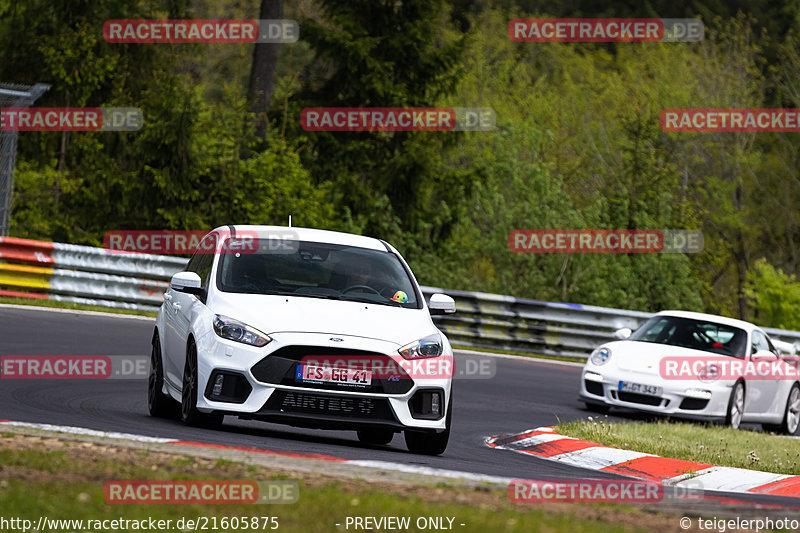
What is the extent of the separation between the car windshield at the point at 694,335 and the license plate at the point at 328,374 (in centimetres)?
820

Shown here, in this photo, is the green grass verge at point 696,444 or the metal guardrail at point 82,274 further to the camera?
the metal guardrail at point 82,274

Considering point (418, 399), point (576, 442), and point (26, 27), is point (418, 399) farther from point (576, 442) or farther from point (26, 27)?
point (26, 27)

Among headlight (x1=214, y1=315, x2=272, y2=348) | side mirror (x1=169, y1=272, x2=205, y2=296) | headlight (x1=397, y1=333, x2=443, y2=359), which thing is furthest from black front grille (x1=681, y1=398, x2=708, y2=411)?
headlight (x1=214, y1=315, x2=272, y2=348)

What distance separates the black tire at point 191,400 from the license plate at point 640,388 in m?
6.97

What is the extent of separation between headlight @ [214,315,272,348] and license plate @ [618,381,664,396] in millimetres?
7410

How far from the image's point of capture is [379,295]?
1053cm

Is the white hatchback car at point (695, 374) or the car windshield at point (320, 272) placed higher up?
the car windshield at point (320, 272)

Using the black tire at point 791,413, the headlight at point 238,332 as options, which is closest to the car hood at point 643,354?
the black tire at point 791,413

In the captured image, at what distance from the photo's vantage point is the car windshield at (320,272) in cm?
1037

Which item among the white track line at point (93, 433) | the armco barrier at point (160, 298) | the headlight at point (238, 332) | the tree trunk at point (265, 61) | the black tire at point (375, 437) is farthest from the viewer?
the tree trunk at point (265, 61)

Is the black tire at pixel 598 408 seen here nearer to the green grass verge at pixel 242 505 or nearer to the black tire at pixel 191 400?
the black tire at pixel 191 400

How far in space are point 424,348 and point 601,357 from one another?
695cm

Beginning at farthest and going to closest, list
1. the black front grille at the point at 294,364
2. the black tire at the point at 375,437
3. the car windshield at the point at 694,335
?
the car windshield at the point at 694,335
the black tire at the point at 375,437
the black front grille at the point at 294,364

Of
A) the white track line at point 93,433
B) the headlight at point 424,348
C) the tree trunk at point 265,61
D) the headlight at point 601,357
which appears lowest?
the headlight at point 601,357
